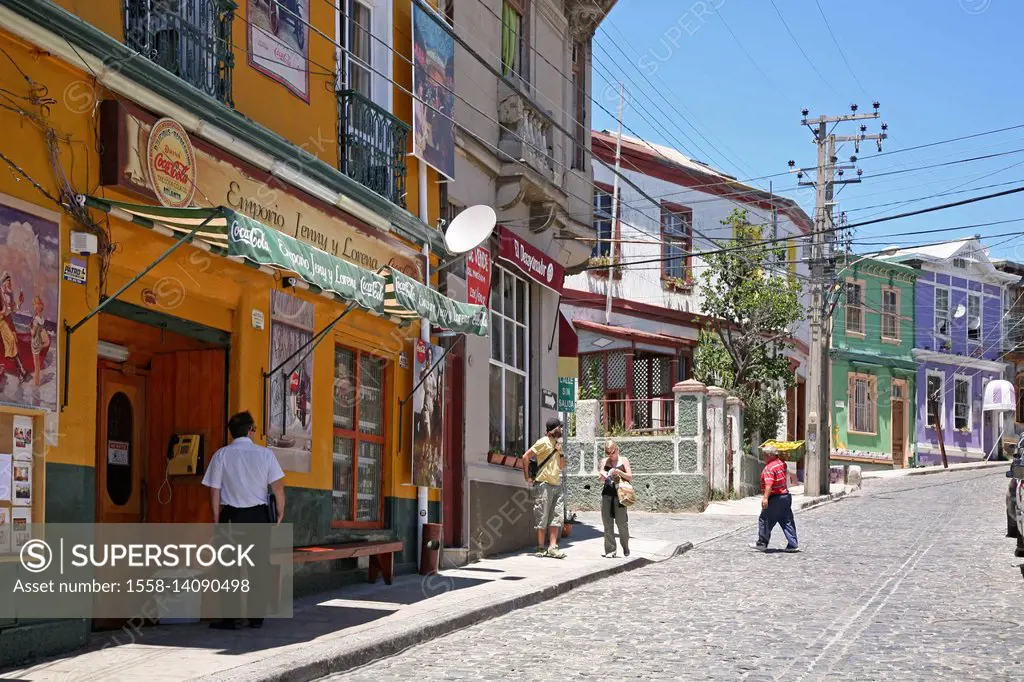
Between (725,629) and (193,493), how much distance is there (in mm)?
4607

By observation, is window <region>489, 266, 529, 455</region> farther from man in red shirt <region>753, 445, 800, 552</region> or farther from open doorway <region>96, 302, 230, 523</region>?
open doorway <region>96, 302, 230, 523</region>

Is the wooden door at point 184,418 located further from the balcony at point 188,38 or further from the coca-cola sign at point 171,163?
the balcony at point 188,38

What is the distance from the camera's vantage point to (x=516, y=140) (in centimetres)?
1714

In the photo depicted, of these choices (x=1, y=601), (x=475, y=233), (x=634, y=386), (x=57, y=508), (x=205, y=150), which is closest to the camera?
(x=1, y=601)

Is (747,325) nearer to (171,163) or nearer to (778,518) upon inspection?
(778,518)

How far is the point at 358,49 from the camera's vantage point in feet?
46.2

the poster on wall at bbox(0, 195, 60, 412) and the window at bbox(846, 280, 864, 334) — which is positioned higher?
the window at bbox(846, 280, 864, 334)

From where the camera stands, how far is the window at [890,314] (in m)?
44.3

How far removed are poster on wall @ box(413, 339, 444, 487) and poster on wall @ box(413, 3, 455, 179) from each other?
2.18m

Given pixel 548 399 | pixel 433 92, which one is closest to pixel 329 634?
pixel 433 92

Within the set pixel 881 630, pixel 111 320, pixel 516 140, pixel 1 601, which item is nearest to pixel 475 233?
pixel 516 140

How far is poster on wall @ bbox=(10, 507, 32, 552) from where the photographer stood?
793 centimetres

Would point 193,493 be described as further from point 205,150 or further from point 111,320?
point 205,150

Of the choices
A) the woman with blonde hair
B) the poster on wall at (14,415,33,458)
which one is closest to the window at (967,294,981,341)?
the woman with blonde hair
